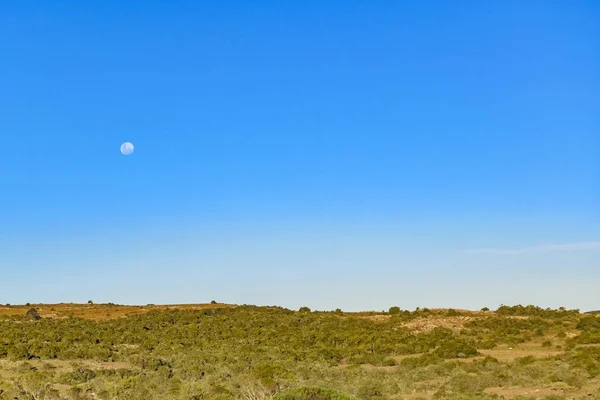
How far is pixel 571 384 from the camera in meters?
21.8

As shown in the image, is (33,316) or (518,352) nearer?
(518,352)

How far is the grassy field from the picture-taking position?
71.6 ft

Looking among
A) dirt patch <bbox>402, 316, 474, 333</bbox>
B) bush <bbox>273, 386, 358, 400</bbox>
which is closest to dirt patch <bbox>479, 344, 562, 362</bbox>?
dirt patch <bbox>402, 316, 474, 333</bbox>

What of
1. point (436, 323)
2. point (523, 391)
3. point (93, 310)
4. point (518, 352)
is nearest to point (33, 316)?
point (93, 310)

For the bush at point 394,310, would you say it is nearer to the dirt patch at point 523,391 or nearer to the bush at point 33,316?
the bush at point 33,316

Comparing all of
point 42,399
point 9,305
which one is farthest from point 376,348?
point 9,305

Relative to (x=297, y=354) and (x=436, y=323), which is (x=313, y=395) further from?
(x=436, y=323)

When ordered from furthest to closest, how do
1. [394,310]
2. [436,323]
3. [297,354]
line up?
[394,310], [436,323], [297,354]

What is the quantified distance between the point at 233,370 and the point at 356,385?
7482mm

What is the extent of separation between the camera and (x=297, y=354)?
113 feet

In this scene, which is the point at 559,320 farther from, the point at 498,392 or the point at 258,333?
the point at 498,392

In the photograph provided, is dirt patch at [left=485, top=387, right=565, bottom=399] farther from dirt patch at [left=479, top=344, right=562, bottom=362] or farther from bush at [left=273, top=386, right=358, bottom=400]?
dirt patch at [left=479, top=344, right=562, bottom=362]

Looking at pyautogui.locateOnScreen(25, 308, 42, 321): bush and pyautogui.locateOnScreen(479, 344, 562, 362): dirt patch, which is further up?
pyautogui.locateOnScreen(25, 308, 42, 321): bush

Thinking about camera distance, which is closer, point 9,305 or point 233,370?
point 233,370
